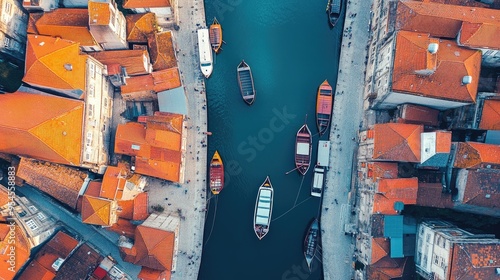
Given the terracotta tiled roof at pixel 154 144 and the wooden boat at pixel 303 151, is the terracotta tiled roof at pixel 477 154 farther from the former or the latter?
the terracotta tiled roof at pixel 154 144

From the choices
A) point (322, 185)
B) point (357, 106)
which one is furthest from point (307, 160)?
point (357, 106)

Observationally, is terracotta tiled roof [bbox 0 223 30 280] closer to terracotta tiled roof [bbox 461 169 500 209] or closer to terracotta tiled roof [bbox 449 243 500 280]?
terracotta tiled roof [bbox 449 243 500 280]

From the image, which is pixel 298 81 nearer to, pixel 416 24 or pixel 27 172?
pixel 416 24

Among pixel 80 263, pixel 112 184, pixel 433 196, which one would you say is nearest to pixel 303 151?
pixel 433 196

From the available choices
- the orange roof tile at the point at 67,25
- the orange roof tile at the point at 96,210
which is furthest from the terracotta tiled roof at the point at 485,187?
the orange roof tile at the point at 67,25

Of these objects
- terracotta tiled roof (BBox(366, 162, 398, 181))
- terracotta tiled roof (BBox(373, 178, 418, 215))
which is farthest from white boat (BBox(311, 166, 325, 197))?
terracotta tiled roof (BBox(373, 178, 418, 215))
